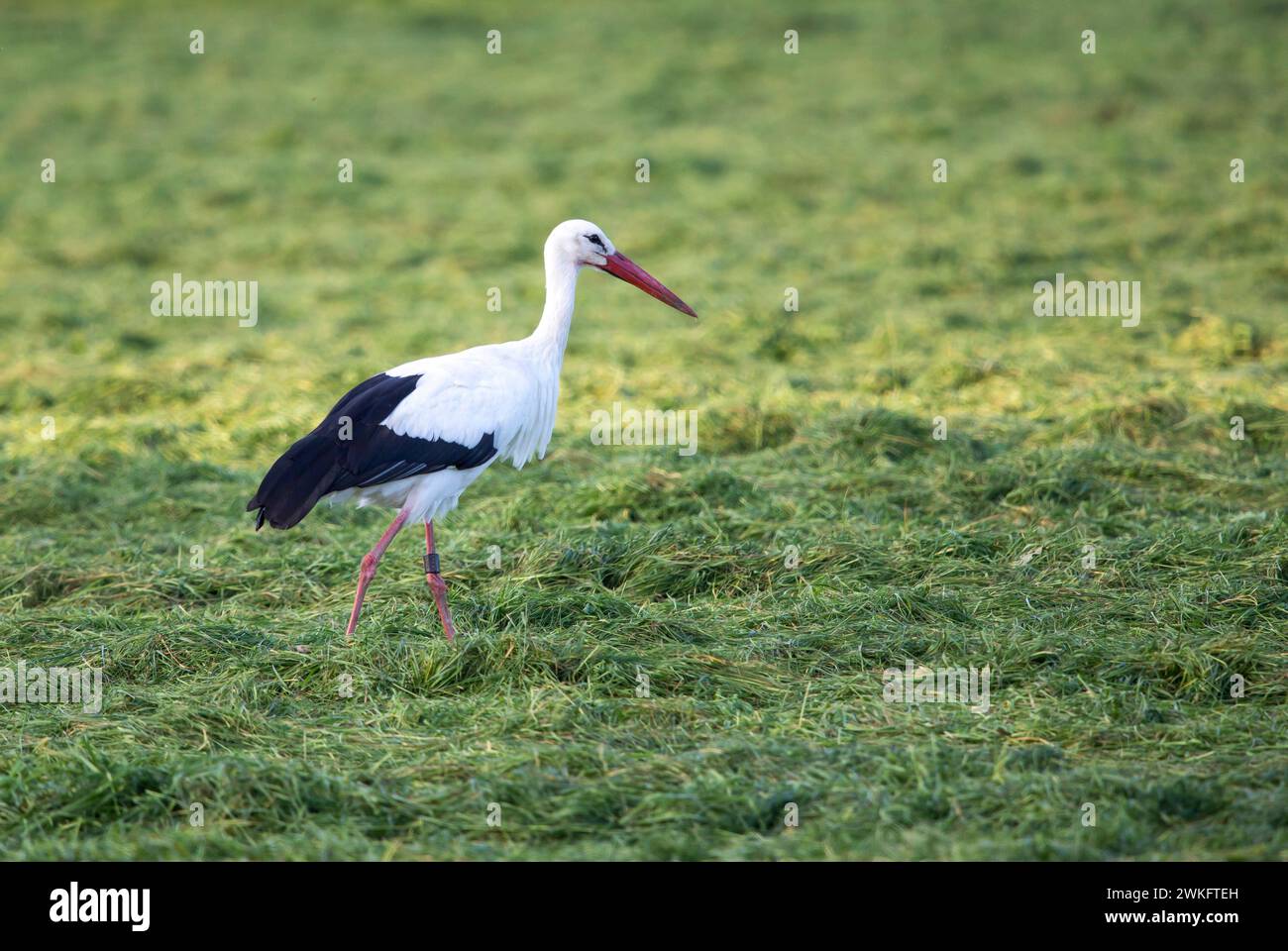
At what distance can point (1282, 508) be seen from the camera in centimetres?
747

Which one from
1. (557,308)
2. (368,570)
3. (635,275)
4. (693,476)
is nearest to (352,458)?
(368,570)

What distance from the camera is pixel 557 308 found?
7.28m

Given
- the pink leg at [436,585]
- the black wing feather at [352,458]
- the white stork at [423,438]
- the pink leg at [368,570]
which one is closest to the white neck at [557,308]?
the white stork at [423,438]

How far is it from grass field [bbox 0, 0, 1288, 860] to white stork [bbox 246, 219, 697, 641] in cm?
46

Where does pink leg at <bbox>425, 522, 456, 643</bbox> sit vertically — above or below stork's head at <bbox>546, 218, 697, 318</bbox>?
below

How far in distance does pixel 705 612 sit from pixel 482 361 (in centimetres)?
155

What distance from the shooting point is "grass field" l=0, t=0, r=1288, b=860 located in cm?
483

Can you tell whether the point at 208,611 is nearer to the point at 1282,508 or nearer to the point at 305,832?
the point at 305,832

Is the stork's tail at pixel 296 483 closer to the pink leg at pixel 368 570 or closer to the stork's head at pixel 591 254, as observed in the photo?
the pink leg at pixel 368 570

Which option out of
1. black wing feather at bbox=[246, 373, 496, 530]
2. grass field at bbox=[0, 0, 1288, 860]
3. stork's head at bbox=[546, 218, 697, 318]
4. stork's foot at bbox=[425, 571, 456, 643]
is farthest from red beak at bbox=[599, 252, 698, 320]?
stork's foot at bbox=[425, 571, 456, 643]

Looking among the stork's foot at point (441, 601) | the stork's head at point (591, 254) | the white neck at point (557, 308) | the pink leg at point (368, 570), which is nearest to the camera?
the stork's foot at point (441, 601)

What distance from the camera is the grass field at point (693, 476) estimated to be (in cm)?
483

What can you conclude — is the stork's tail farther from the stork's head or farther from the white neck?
the stork's head
